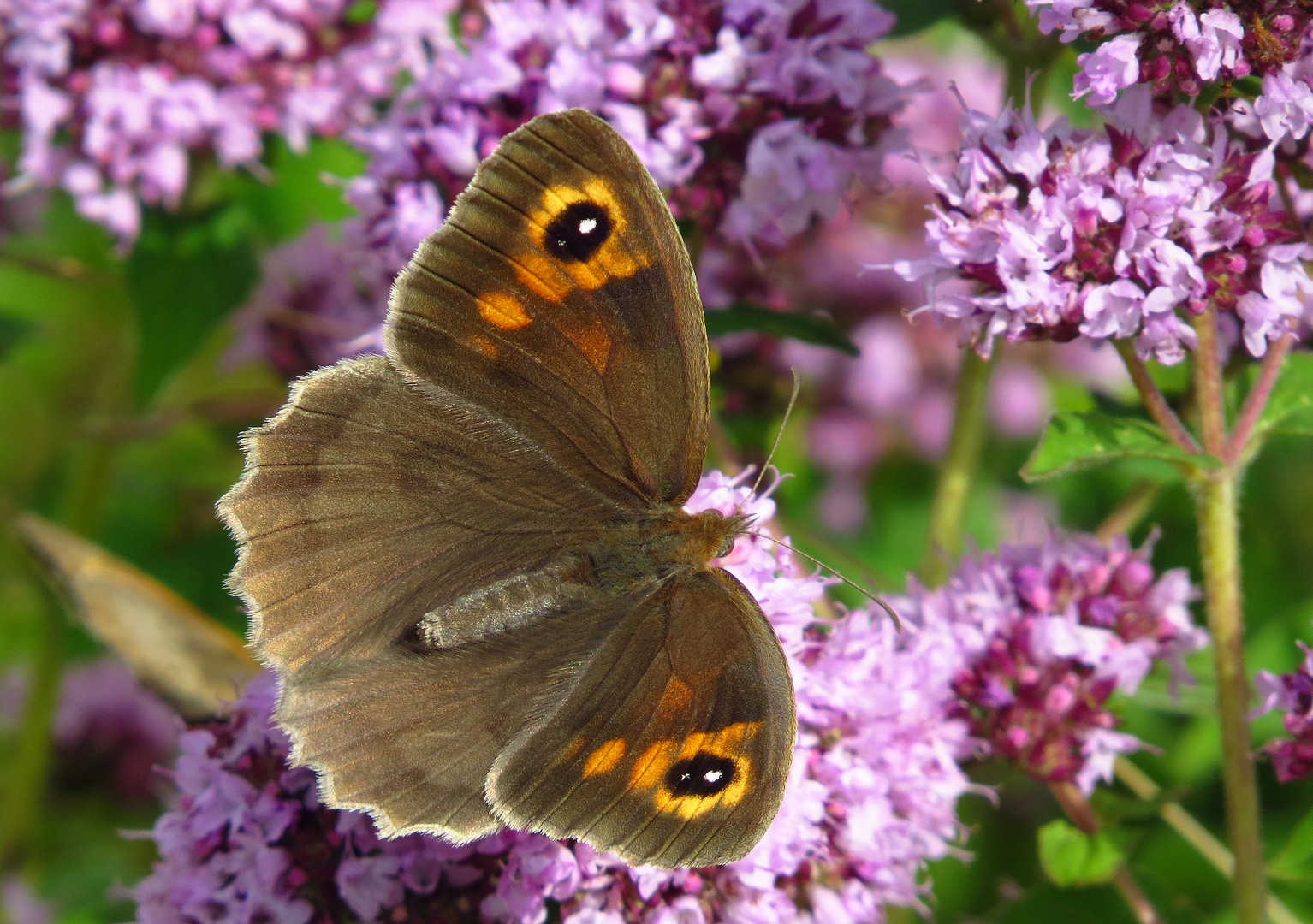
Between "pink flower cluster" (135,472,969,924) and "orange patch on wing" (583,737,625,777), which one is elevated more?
"orange patch on wing" (583,737,625,777)

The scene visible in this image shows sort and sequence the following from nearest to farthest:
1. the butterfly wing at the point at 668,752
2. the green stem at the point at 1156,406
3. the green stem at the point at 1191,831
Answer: the butterfly wing at the point at 668,752, the green stem at the point at 1156,406, the green stem at the point at 1191,831

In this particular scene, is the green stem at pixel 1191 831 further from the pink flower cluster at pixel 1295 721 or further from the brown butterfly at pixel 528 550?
the brown butterfly at pixel 528 550

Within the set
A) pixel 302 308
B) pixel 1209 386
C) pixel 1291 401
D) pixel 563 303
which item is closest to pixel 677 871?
pixel 563 303

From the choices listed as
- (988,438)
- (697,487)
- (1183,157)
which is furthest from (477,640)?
(988,438)

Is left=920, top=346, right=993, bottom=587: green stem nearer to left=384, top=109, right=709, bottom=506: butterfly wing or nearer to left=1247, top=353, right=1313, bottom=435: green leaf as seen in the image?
left=1247, top=353, right=1313, bottom=435: green leaf

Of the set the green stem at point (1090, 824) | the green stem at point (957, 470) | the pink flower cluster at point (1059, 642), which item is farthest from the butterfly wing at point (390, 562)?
the green stem at point (1090, 824)

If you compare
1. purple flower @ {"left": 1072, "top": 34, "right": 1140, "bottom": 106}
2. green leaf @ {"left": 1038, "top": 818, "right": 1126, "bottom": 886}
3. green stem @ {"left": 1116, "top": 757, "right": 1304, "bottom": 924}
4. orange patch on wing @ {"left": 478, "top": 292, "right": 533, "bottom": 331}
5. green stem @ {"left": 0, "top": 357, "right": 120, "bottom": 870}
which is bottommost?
green stem @ {"left": 0, "top": 357, "right": 120, "bottom": 870}

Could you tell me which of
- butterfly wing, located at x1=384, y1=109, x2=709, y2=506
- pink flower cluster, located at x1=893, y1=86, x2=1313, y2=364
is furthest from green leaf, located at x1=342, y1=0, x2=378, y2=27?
pink flower cluster, located at x1=893, y1=86, x2=1313, y2=364
